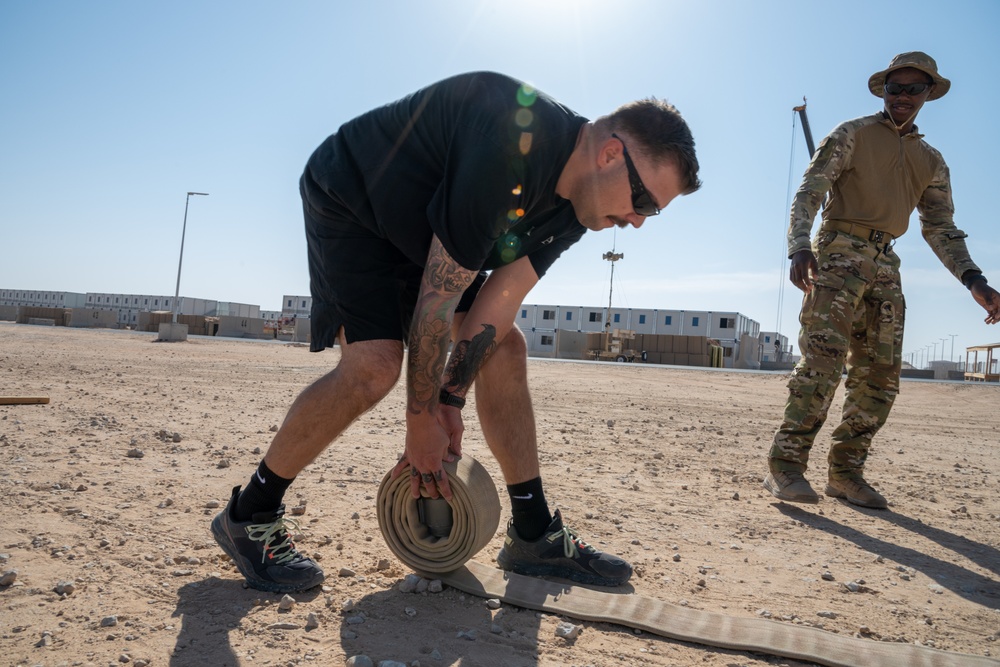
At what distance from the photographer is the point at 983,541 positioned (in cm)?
315

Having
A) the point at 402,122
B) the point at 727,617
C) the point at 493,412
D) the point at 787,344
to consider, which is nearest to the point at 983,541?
the point at 727,617

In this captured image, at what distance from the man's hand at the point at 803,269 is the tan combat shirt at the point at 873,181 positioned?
0.12m

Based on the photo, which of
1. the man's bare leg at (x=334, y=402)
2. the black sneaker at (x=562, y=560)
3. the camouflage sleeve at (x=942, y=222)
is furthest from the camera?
the camouflage sleeve at (x=942, y=222)

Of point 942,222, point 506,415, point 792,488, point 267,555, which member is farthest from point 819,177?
point 267,555

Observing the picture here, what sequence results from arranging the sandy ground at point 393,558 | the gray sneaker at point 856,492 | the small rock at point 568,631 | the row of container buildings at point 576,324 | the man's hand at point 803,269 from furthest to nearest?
the row of container buildings at point 576,324 → the gray sneaker at point 856,492 → the man's hand at point 803,269 → the small rock at point 568,631 → the sandy ground at point 393,558

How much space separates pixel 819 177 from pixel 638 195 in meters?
2.28

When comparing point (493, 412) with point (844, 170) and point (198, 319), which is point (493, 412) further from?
point (198, 319)

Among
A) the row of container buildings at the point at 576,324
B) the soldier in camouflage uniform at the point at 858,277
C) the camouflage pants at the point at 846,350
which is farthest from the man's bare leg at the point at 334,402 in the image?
the row of container buildings at the point at 576,324

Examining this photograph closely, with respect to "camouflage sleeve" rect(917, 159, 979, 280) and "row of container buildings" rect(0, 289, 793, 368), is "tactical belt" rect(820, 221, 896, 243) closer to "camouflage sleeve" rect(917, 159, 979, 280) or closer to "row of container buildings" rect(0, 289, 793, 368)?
"camouflage sleeve" rect(917, 159, 979, 280)

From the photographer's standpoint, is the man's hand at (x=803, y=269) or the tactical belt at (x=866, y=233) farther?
Result: the tactical belt at (x=866, y=233)

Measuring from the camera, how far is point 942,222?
4.09 m

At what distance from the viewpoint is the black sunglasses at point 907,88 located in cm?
381

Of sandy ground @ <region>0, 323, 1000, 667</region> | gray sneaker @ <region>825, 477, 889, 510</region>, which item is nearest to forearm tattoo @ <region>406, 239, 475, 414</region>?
sandy ground @ <region>0, 323, 1000, 667</region>

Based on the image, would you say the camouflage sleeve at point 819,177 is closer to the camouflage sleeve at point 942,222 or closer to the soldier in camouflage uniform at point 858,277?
the soldier in camouflage uniform at point 858,277
